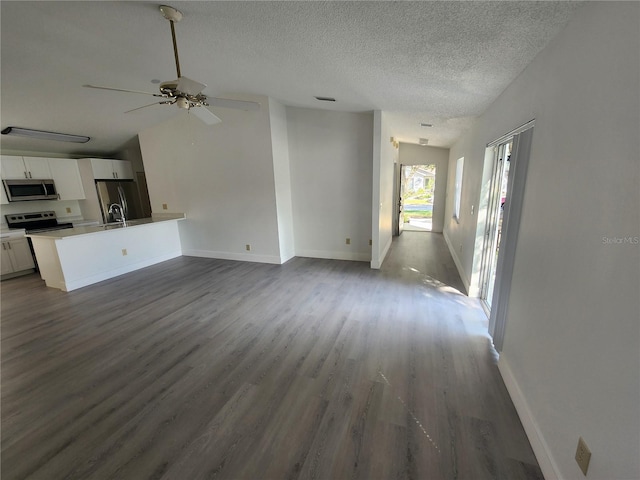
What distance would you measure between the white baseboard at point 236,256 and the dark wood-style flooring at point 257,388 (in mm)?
1368

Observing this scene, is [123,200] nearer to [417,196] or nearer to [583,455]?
[583,455]

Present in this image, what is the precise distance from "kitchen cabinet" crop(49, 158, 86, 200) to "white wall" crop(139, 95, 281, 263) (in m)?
1.61

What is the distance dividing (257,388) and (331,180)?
12.6 ft

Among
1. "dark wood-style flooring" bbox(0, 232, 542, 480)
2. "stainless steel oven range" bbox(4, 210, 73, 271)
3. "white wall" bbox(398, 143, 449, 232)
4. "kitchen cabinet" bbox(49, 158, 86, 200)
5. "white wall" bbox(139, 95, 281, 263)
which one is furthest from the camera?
"white wall" bbox(398, 143, 449, 232)

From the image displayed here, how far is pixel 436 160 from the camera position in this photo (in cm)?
764

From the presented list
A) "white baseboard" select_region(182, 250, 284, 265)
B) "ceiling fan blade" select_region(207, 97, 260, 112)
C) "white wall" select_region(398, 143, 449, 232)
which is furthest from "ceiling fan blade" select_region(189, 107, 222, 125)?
"white wall" select_region(398, 143, 449, 232)

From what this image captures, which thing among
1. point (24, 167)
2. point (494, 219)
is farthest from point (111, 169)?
point (494, 219)

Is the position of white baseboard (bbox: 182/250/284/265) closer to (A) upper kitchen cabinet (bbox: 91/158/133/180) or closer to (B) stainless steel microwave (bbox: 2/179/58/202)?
(A) upper kitchen cabinet (bbox: 91/158/133/180)

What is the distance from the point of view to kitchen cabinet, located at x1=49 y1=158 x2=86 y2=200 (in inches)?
216

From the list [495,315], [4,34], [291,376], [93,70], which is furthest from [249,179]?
[495,315]

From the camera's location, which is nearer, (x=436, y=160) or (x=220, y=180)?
(x=220, y=180)

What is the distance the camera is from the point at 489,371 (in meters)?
2.17

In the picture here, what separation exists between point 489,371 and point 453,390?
17.2 inches

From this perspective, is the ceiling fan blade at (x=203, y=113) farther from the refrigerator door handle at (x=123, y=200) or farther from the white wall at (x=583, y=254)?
the refrigerator door handle at (x=123, y=200)
